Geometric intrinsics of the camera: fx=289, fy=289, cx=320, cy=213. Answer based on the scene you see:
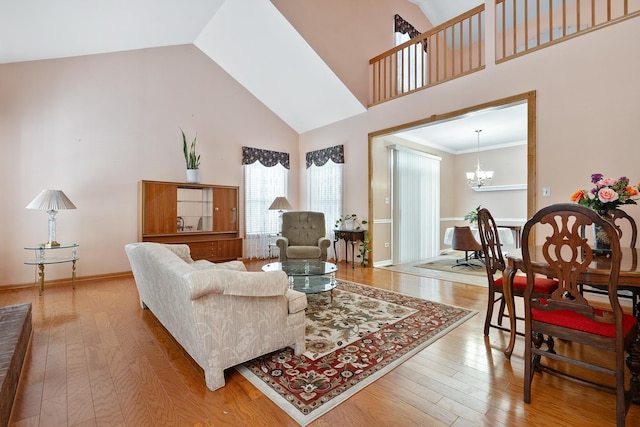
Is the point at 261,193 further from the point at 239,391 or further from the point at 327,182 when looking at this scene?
the point at 239,391

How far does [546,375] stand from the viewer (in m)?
1.85

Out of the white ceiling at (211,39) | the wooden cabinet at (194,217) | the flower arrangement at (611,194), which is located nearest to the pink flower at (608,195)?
the flower arrangement at (611,194)

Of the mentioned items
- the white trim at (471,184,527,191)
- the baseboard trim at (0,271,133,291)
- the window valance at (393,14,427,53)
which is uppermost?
the window valance at (393,14,427,53)

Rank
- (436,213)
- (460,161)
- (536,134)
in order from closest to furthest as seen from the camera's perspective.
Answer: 1. (536,134)
2. (436,213)
3. (460,161)

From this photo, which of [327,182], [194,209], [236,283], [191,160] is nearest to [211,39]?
[191,160]

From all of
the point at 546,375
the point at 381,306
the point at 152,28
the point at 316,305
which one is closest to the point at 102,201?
the point at 152,28

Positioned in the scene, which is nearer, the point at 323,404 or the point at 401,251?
the point at 323,404

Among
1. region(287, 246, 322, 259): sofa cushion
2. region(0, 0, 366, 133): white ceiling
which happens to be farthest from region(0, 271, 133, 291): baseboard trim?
region(0, 0, 366, 133): white ceiling

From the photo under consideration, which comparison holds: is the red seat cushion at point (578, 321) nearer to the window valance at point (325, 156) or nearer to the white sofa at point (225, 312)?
the white sofa at point (225, 312)

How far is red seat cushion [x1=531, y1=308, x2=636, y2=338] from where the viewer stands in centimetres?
143

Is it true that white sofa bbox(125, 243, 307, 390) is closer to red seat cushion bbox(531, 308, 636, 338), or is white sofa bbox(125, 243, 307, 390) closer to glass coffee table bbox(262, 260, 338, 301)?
glass coffee table bbox(262, 260, 338, 301)

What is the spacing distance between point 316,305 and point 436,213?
476 cm

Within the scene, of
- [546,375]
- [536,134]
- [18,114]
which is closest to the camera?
[546,375]

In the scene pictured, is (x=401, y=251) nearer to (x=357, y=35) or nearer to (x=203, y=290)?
(x=357, y=35)
